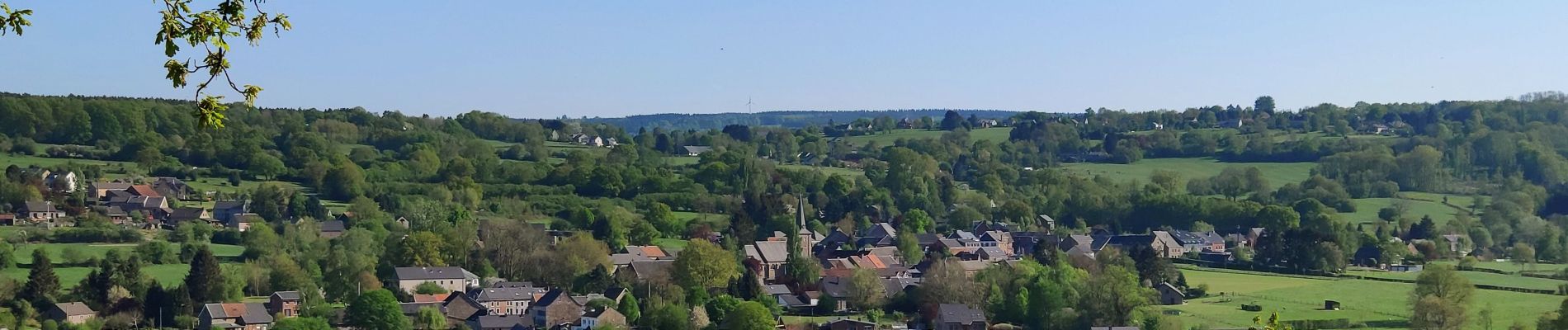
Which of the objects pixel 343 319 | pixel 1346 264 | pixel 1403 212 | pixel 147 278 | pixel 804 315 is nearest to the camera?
pixel 343 319

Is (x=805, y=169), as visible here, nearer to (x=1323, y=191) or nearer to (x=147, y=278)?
(x=1323, y=191)

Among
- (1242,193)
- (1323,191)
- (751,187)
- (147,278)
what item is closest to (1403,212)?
(1323,191)

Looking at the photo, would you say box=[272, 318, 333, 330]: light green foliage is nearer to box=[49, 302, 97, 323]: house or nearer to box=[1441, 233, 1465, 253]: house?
box=[49, 302, 97, 323]: house

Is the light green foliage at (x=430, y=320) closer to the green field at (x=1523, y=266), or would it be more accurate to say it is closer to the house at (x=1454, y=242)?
the green field at (x=1523, y=266)

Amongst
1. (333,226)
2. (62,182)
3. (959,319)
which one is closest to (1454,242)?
(959,319)

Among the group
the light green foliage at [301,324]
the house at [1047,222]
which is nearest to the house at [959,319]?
the light green foliage at [301,324]

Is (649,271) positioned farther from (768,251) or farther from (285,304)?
(285,304)
